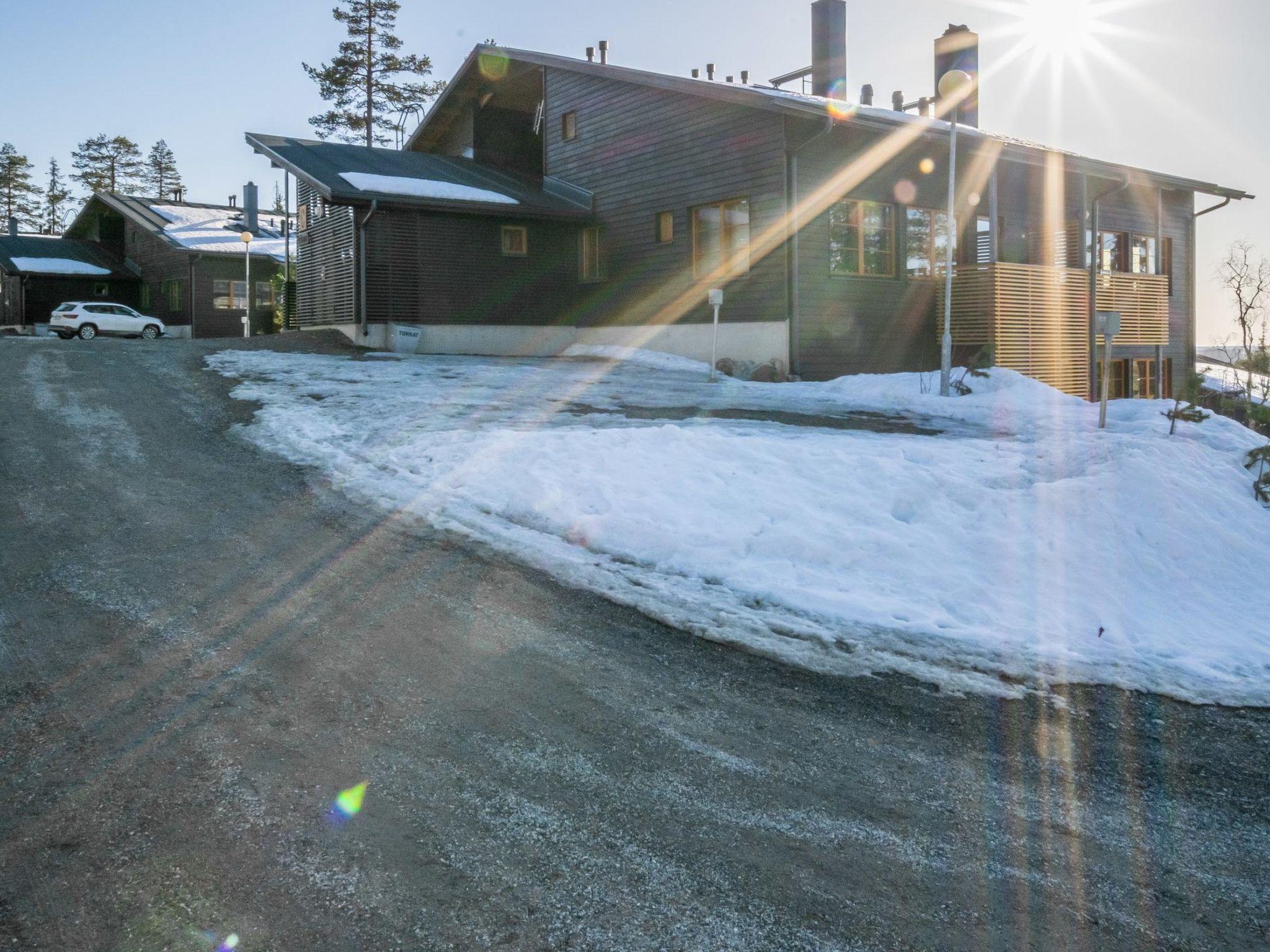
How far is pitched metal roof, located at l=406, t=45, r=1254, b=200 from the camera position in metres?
17.9

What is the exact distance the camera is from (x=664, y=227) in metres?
21.8

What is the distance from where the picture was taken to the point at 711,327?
20312mm

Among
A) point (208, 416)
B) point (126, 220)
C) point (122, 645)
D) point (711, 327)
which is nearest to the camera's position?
point (122, 645)

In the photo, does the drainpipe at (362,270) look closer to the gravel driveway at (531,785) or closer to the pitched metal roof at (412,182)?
the pitched metal roof at (412,182)

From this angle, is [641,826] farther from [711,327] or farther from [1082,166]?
[1082,166]

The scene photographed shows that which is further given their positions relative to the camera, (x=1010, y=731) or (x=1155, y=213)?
(x=1155, y=213)

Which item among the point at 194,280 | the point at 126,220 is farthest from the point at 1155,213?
the point at 126,220

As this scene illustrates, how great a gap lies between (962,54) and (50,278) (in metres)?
34.3

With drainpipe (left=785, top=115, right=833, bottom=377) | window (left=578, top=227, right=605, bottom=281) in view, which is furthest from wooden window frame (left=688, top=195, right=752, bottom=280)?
window (left=578, top=227, right=605, bottom=281)

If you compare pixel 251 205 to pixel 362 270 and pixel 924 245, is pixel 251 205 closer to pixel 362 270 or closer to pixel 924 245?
pixel 362 270

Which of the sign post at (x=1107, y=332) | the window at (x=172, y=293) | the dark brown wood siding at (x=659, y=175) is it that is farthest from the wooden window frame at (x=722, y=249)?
the window at (x=172, y=293)

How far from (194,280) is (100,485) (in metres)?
30.3

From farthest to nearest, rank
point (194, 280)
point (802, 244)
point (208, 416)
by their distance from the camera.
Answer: point (194, 280) < point (802, 244) < point (208, 416)

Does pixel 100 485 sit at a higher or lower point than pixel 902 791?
higher
